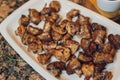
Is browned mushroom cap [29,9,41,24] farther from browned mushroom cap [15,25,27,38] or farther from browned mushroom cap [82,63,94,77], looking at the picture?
browned mushroom cap [82,63,94,77]

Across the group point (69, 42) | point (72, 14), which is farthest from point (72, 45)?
point (72, 14)

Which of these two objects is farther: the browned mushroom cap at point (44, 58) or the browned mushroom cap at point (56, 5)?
the browned mushroom cap at point (56, 5)

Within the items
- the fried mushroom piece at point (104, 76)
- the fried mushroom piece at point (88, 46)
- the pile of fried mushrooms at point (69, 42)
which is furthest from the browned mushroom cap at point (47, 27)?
the fried mushroom piece at point (104, 76)

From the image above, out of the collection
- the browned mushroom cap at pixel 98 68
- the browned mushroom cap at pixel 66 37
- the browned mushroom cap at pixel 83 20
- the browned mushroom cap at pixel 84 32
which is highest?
the browned mushroom cap at pixel 83 20

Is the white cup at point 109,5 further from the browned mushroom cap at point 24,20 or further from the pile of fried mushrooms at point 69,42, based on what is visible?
the browned mushroom cap at point 24,20

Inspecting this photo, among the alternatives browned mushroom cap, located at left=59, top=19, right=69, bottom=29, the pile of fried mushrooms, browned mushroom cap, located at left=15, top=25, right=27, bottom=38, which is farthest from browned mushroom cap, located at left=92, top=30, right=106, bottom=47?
browned mushroom cap, located at left=15, top=25, right=27, bottom=38

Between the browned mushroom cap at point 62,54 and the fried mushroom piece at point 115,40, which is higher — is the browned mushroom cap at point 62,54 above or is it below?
below
